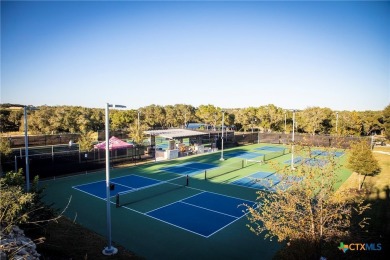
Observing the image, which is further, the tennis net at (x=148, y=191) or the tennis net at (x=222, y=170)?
the tennis net at (x=222, y=170)

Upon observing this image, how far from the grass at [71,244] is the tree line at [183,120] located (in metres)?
36.1

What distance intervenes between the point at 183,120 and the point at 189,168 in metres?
56.2

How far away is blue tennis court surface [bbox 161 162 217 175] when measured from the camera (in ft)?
92.3

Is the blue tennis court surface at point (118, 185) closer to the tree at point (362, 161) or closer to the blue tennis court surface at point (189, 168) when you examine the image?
the blue tennis court surface at point (189, 168)

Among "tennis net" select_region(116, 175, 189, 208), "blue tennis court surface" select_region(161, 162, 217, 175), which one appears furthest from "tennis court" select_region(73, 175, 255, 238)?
"blue tennis court surface" select_region(161, 162, 217, 175)

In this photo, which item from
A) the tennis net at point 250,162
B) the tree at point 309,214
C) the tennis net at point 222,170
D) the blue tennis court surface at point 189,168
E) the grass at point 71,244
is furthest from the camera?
the tennis net at point 250,162

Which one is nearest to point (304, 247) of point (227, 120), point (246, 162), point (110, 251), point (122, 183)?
point (110, 251)

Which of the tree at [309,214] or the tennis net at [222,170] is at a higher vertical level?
the tree at [309,214]

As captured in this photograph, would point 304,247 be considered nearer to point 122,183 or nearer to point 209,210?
point 209,210

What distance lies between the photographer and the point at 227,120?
79.2m

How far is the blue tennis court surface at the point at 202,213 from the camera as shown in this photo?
1448 centimetres

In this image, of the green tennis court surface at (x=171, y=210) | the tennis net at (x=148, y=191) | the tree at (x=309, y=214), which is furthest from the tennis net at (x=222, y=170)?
the tree at (x=309, y=214)

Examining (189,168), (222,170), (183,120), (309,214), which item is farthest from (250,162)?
(183,120)

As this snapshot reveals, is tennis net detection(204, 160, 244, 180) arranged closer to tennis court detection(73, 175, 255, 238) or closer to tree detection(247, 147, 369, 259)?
tennis court detection(73, 175, 255, 238)
